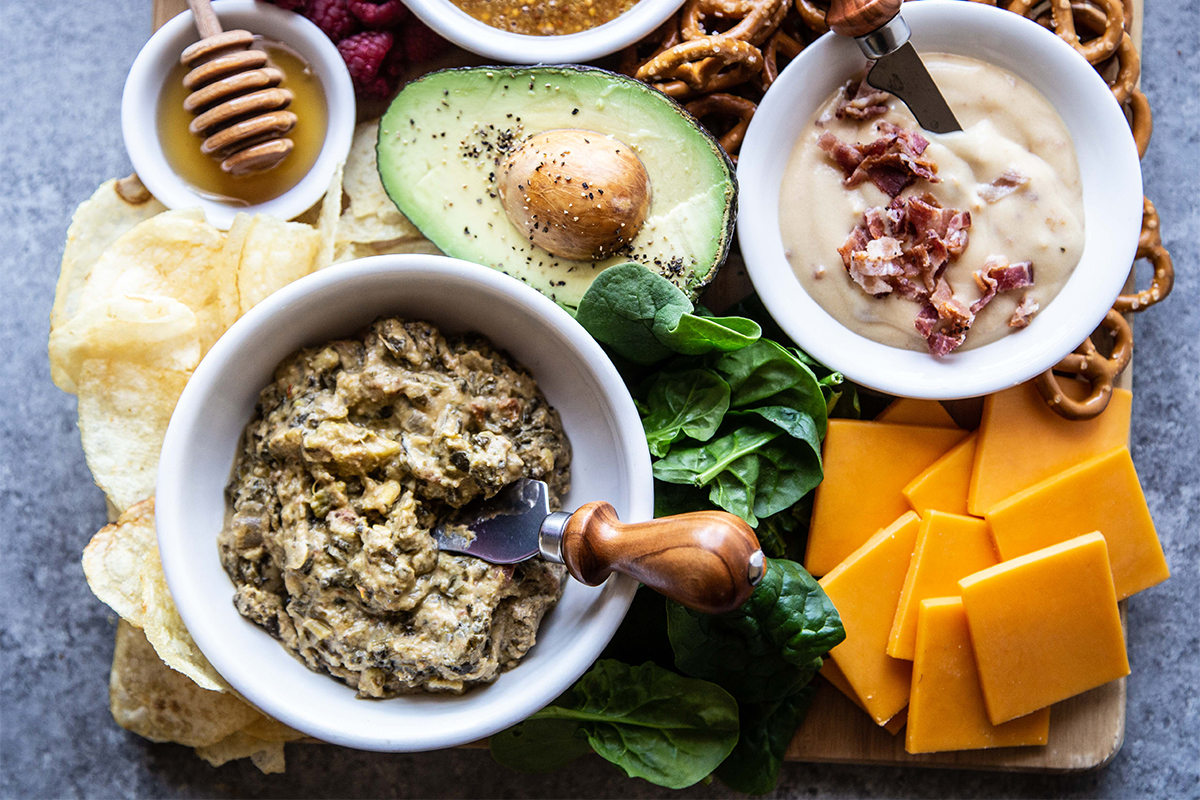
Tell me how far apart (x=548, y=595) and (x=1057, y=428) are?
3.12 ft

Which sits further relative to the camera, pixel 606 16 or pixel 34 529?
pixel 34 529

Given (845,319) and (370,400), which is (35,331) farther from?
(845,319)

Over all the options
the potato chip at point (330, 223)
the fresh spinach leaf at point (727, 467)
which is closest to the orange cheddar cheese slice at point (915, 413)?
the fresh spinach leaf at point (727, 467)

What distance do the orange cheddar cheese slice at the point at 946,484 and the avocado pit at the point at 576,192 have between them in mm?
661

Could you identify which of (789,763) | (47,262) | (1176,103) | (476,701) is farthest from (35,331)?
(1176,103)

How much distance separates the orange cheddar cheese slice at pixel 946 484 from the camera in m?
1.61

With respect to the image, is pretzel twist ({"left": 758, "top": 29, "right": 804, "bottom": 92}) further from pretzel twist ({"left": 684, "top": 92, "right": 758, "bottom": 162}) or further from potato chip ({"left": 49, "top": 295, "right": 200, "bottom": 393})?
potato chip ({"left": 49, "top": 295, "right": 200, "bottom": 393})

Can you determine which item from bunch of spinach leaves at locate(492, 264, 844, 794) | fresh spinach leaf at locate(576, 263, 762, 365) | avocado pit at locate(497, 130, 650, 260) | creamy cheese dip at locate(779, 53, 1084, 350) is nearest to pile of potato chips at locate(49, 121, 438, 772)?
avocado pit at locate(497, 130, 650, 260)

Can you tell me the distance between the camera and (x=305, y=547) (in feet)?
4.01

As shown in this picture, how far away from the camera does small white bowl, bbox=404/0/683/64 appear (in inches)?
60.9

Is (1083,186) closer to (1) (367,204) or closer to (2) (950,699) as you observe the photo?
(2) (950,699)

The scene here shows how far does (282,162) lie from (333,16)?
0.27 meters

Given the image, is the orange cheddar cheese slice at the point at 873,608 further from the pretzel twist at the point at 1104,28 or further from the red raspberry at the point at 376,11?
the red raspberry at the point at 376,11

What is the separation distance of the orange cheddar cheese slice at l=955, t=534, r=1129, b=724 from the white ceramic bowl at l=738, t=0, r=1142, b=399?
32cm
